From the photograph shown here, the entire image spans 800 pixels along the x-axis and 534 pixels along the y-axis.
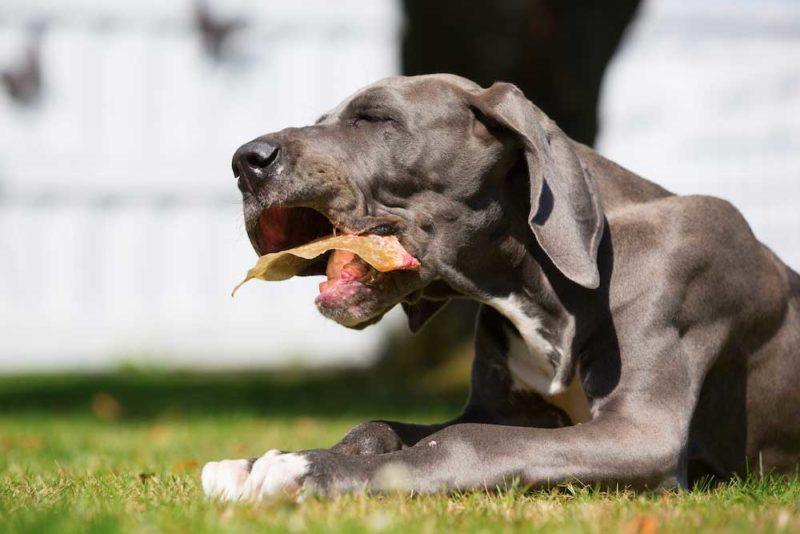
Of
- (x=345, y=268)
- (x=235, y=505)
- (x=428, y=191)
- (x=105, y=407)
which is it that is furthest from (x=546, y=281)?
(x=105, y=407)

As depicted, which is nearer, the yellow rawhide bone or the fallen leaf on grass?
the yellow rawhide bone

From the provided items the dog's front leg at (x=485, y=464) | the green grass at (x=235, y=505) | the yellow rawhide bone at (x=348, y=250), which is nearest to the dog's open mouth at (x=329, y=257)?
the yellow rawhide bone at (x=348, y=250)

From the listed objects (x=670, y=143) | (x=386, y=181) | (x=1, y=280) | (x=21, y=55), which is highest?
(x=386, y=181)

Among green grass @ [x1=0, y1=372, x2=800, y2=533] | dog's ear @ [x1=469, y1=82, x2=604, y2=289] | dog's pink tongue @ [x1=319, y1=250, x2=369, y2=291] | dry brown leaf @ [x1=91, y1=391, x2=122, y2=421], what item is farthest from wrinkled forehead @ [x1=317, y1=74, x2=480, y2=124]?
dry brown leaf @ [x1=91, y1=391, x2=122, y2=421]

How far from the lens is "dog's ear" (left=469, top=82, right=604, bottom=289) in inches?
163

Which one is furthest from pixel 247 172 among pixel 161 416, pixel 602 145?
pixel 602 145

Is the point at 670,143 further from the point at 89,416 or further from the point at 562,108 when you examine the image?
the point at 89,416

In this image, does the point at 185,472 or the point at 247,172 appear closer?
the point at 247,172

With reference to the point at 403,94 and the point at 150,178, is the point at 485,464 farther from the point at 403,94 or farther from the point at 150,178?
the point at 150,178

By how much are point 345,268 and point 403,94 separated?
677 millimetres

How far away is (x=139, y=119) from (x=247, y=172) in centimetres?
880

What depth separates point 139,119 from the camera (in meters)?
12.5

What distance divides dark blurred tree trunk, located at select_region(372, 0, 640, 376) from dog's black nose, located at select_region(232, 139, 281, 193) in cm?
556

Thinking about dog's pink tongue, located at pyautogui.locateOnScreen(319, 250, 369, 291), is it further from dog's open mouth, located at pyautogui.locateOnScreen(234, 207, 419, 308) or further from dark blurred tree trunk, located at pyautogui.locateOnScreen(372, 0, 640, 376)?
dark blurred tree trunk, located at pyautogui.locateOnScreen(372, 0, 640, 376)
